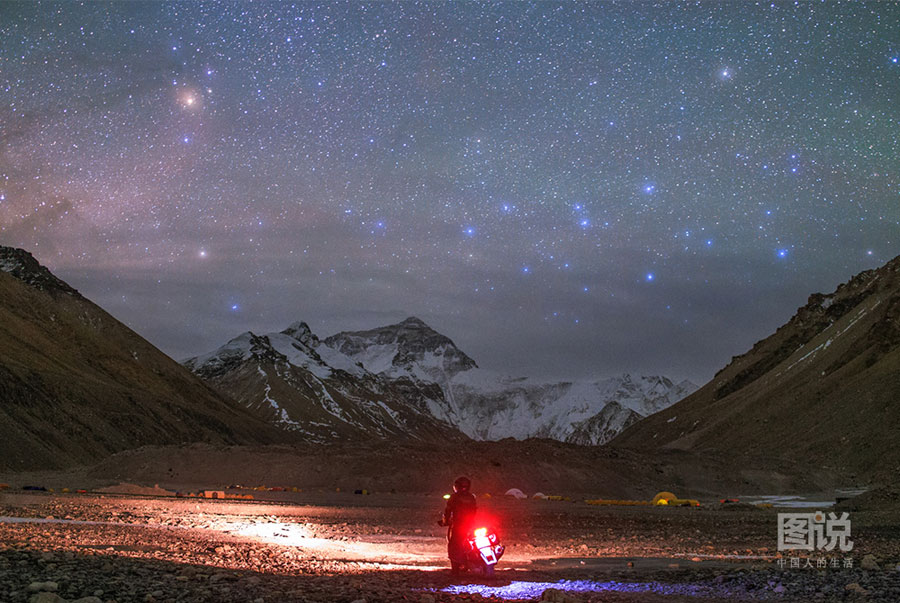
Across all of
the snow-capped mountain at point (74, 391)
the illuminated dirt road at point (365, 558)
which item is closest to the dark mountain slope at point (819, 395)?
the illuminated dirt road at point (365, 558)

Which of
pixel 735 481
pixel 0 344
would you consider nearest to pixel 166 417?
pixel 0 344

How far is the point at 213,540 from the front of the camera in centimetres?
2612

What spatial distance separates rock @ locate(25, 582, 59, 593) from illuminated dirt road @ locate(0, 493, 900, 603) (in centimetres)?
4

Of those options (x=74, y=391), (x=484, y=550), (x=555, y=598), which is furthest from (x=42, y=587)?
(x=74, y=391)

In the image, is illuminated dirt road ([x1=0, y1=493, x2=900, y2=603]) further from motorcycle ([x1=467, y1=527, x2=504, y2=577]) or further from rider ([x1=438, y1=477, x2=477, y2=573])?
rider ([x1=438, y1=477, x2=477, y2=573])

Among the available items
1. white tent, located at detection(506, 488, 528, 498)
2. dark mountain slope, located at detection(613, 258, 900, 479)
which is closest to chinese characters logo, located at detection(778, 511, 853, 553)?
white tent, located at detection(506, 488, 528, 498)

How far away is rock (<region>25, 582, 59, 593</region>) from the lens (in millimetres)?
11070

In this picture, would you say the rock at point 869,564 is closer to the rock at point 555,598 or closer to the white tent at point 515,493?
the rock at point 555,598

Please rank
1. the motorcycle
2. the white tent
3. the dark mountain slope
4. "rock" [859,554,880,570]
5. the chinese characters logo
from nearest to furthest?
the motorcycle, "rock" [859,554,880,570], the chinese characters logo, the white tent, the dark mountain slope

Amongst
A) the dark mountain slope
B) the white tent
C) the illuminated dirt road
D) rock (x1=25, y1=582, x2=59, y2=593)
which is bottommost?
the white tent

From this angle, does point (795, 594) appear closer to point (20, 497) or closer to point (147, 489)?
point (20, 497)

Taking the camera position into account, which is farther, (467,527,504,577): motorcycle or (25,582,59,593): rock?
(467,527,504,577): motorcycle

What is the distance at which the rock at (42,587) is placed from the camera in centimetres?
1107

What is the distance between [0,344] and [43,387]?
1621cm
